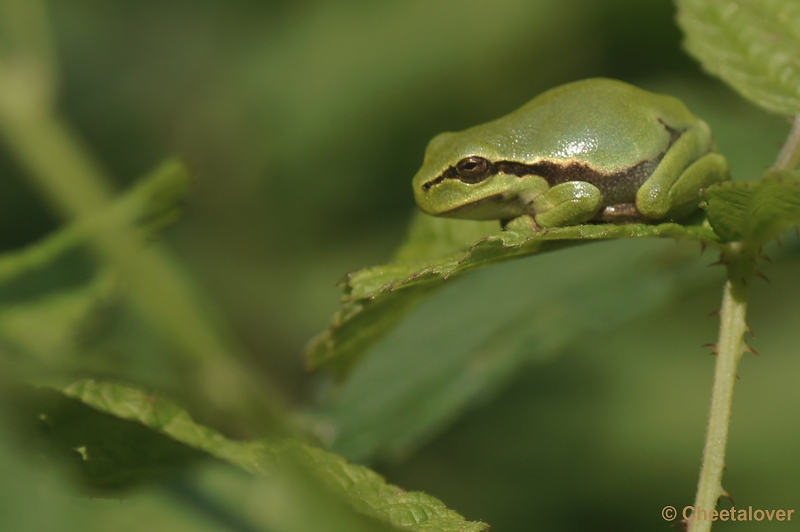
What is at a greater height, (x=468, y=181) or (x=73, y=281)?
(x=73, y=281)

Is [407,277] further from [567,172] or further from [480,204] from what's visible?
[567,172]

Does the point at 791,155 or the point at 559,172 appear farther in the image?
the point at 559,172

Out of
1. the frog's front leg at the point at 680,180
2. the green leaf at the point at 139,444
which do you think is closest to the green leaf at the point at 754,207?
the frog's front leg at the point at 680,180

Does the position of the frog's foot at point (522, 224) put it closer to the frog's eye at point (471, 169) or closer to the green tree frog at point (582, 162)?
the green tree frog at point (582, 162)

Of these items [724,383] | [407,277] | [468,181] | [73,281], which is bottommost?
[724,383]

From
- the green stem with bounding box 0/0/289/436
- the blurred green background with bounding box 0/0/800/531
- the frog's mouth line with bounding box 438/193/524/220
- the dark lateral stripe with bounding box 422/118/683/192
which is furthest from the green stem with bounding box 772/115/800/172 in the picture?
the green stem with bounding box 0/0/289/436

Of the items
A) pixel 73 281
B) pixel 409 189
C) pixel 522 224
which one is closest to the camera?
pixel 522 224

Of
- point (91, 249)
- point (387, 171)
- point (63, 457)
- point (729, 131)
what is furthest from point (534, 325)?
point (387, 171)

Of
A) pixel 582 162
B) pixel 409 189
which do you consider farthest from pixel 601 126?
pixel 409 189

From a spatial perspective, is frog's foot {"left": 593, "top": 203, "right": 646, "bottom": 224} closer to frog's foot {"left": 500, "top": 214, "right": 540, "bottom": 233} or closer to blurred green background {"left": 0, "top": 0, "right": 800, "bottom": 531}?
frog's foot {"left": 500, "top": 214, "right": 540, "bottom": 233}
